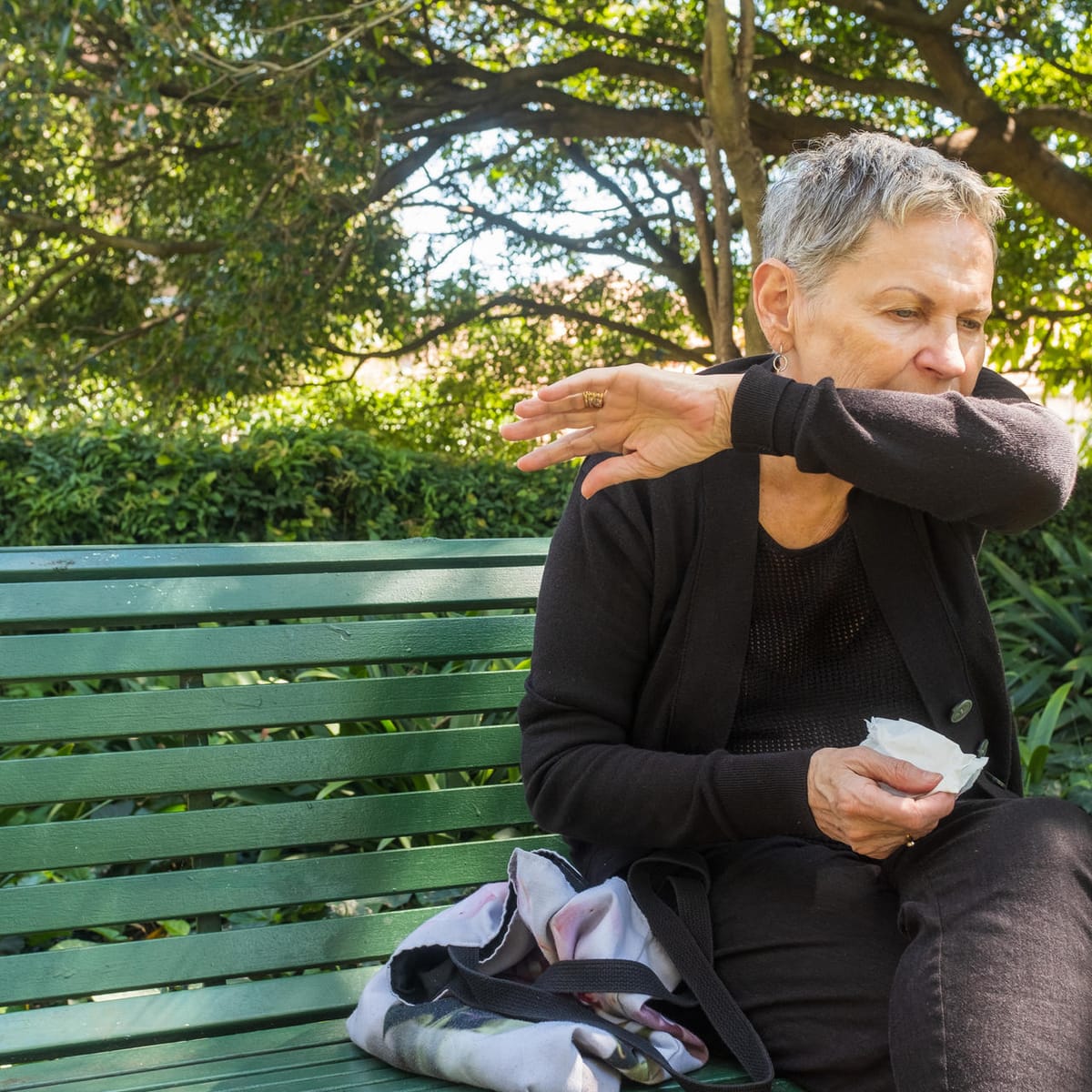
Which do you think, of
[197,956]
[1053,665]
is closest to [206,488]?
[197,956]

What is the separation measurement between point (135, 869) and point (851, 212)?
2003 mm

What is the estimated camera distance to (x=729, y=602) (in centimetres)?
193

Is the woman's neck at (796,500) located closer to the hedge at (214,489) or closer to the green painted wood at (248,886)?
the green painted wood at (248,886)

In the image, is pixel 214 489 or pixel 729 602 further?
pixel 214 489

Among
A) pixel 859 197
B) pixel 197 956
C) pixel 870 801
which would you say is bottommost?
pixel 197 956

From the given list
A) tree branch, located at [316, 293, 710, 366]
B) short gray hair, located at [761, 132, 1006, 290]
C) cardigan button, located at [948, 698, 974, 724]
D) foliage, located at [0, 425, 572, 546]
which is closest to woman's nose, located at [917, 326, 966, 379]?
short gray hair, located at [761, 132, 1006, 290]

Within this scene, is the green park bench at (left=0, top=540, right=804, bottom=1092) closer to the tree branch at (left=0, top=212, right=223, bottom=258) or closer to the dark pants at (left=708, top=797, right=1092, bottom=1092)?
the dark pants at (left=708, top=797, right=1092, bottom=1092)

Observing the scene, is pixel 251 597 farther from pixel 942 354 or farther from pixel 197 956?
pixel 942 354

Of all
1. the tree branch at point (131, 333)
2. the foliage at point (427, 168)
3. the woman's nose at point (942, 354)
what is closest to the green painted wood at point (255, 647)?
the woman's nose at point (942, 354)

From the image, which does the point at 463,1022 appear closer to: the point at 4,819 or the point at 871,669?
the point at 871,669

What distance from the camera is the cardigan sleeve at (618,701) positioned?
5.82 ft

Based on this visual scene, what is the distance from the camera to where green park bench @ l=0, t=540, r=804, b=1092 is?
6.41ft

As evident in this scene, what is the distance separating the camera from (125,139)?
Answer: 21.0 feet

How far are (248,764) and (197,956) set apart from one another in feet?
1.03
